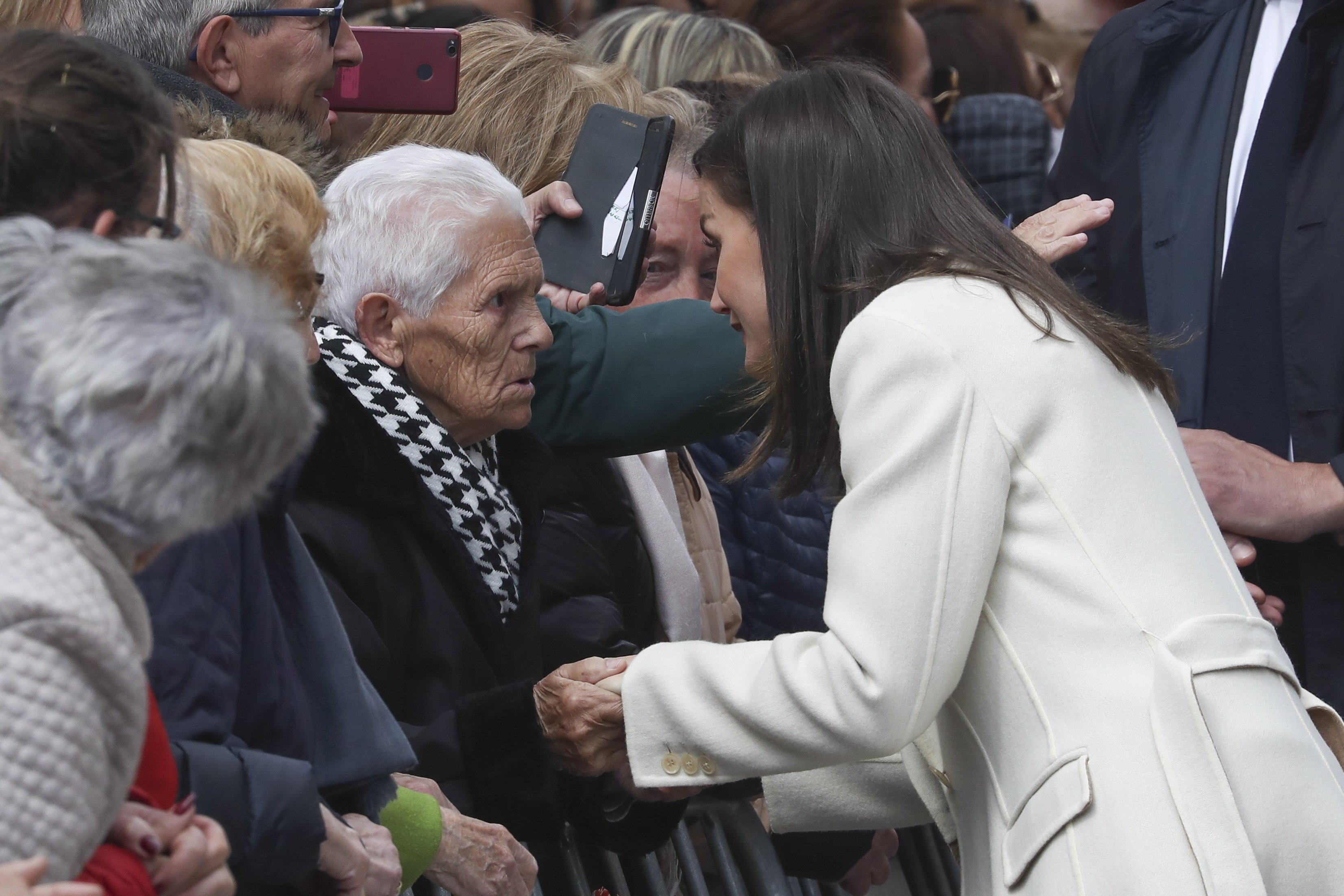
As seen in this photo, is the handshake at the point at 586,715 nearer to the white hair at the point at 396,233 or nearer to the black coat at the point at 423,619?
the black coat at the point at 423,619

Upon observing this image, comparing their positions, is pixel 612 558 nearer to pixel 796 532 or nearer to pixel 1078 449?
pixel 796 532

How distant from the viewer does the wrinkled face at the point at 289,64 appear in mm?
2777

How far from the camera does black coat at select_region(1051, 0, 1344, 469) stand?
3.03m

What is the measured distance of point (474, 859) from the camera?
213cm

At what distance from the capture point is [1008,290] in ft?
6.59

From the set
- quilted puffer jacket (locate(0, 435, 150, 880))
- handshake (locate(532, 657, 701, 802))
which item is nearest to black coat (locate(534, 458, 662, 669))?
handshake (locate(532, 657, 701, 802))

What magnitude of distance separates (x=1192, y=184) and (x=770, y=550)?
1208 millimetres

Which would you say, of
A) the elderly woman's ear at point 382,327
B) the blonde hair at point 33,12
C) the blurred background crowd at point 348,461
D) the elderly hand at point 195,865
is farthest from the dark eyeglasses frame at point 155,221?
the blonde hair at point 33,12

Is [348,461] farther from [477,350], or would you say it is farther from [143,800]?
[143,800]

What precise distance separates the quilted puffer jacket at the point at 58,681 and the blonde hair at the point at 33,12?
172cm

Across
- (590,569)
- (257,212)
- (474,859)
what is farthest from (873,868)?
(257,212)

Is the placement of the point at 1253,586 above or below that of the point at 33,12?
below

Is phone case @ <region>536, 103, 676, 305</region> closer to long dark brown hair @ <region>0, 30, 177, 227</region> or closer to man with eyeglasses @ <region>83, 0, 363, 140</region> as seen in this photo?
man with eyeglasses @ <region>83, 0, 363, 140</region>

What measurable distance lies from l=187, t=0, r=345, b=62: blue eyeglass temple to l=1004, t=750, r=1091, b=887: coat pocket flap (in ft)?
6.06
